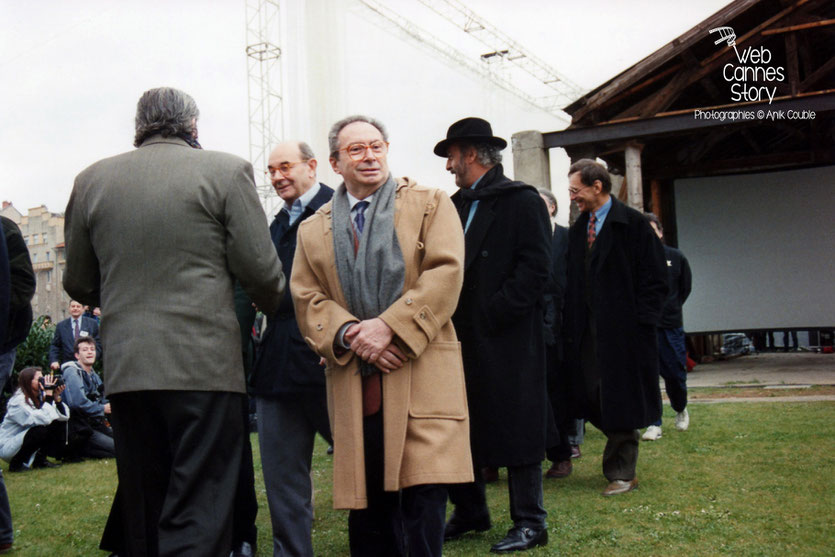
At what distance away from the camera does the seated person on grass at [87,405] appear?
8820mm

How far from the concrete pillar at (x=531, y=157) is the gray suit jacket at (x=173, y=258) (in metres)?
12.1

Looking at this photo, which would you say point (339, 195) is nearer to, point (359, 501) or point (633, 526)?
point (359, 501)

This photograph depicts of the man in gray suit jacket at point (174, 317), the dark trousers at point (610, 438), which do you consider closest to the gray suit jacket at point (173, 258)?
the man in gray suit jacket at point (174, 317)

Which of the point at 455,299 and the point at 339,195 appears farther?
the point at 339,195

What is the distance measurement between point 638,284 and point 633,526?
→ 155cm

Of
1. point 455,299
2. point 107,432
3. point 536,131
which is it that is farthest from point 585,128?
point 455,299

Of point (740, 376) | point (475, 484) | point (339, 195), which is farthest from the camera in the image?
point (740, 376)

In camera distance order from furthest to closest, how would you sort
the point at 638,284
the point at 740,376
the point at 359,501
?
the point at 740,376 → the point at 638,284 → the point at 359,501

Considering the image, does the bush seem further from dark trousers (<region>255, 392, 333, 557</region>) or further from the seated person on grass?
dark trousers (<region>255, 392, 333, 557</region>)

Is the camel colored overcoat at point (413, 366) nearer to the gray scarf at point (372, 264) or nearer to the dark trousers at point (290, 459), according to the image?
the gray scarf at point (372, 264)

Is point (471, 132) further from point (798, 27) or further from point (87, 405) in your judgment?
point (798, 27)

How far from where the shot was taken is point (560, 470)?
20.2 ft

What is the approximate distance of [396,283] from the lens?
325 cm

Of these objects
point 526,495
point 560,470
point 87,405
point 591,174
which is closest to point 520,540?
point 526,495
